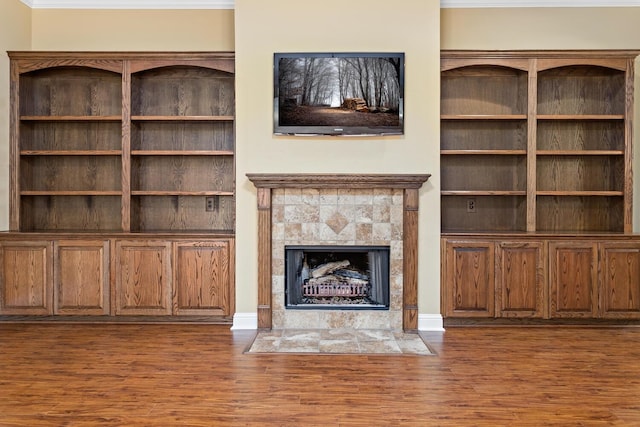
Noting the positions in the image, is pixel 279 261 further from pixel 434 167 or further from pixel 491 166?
pixel 491 166

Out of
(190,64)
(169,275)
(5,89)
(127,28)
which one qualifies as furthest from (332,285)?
(5,89)

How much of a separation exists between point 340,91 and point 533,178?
2017mm

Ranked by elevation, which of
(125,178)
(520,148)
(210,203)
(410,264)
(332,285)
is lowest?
(332,285)

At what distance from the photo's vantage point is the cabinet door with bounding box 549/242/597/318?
4.58 metres

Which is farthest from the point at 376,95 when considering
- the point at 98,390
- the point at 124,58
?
the point at 98,390

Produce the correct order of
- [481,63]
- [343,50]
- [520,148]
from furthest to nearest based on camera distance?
[520,148], [481,63], [343,50]

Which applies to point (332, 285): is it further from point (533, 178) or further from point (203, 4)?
point (203, 4)

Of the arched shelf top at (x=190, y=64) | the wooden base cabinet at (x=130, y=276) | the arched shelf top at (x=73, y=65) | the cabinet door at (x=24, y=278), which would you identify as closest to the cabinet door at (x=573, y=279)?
the wooden base cabinet at (x=130, y=276)

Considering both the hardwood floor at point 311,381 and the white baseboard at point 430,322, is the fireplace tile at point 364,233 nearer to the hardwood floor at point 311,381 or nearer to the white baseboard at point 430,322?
the white baseboard at point 430,322

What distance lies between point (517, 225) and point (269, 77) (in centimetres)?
281

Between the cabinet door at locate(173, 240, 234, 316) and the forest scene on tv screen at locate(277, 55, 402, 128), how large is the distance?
1.29m

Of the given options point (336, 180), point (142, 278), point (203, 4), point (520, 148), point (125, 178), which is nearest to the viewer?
point (336, 180)

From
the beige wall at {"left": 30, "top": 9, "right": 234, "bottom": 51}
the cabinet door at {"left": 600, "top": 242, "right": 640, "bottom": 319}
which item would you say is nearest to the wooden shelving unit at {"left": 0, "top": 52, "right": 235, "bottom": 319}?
the beige wall at {"left": 30, "top": 9, "right": 234, "bottom": 51}

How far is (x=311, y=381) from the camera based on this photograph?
325 cm
